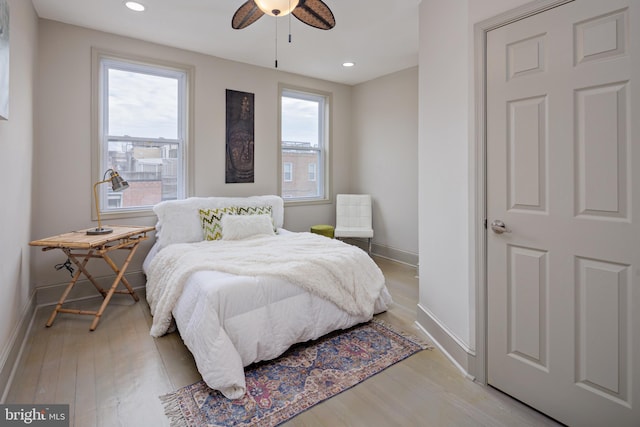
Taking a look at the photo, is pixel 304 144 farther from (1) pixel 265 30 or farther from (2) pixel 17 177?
(2) pixel 17 177

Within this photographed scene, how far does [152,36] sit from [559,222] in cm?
392

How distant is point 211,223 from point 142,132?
4.21 feet

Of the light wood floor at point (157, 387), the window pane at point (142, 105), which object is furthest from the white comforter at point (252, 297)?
the window pane at point (142, 105)

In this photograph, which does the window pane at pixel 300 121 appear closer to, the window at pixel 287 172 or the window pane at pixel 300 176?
the window pane at pixel 300 176

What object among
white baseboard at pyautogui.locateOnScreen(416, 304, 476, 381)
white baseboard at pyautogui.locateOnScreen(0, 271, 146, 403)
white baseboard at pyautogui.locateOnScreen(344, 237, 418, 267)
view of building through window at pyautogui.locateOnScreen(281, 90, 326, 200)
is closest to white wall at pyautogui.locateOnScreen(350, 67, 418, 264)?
white baseboard at pyautogui.locateOnScreen(344, 237, 418, 267)

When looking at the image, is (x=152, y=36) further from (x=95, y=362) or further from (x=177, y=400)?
(x=177, y=400)

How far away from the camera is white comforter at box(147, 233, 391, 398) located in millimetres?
2029

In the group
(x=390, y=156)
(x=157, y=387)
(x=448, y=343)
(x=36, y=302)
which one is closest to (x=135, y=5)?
(x=36, y=302)

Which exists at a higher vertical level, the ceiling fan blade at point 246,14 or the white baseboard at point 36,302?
the ceiling fan blade at point 246,14

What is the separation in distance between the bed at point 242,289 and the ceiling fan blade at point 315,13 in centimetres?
179

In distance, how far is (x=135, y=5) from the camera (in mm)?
2854

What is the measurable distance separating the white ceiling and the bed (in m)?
1.75

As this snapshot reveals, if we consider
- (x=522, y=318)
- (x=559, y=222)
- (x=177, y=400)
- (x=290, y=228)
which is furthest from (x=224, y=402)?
(x=290, y=228)

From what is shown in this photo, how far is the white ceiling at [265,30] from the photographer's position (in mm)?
2887
